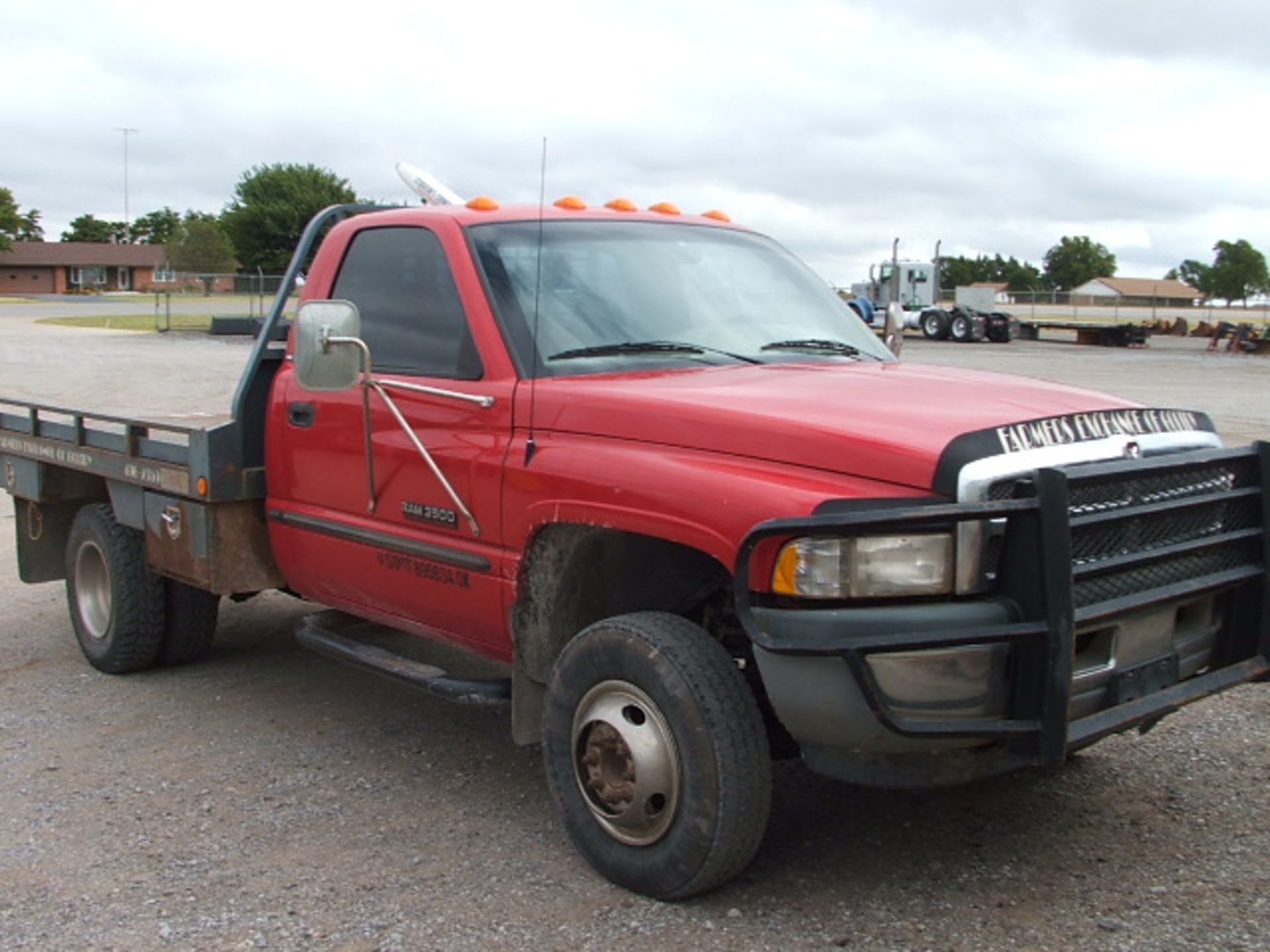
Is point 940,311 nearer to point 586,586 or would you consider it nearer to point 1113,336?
point 1113,336

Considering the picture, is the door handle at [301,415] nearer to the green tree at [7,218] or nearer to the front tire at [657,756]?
the front tire at [657,756]

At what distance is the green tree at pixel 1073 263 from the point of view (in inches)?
4744

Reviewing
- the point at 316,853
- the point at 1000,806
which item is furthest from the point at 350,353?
the point at 1000,806

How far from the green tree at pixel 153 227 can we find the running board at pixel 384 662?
119 m

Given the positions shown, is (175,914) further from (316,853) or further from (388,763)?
(388,763)

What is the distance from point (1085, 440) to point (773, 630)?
102cm

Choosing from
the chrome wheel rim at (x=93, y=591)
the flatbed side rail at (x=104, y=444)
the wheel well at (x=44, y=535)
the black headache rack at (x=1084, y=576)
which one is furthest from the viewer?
the wheel well at (x=44, y=535)

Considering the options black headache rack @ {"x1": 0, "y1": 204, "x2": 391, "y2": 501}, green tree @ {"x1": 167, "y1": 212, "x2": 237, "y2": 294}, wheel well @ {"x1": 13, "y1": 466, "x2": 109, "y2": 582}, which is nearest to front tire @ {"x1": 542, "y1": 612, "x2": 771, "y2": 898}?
black headache rack @ {"x1": 0, "y1": 204, "x2": 391, "y2": 501}

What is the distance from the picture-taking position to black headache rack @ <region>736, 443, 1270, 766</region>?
3312 millimetres

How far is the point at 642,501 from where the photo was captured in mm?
3799

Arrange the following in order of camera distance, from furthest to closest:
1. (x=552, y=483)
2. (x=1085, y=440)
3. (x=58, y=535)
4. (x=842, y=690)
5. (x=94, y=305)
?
(x=94, y=305), (x=58, y=535), (x=552, y=483), (x=1085, y=440), (x=842, y=690)

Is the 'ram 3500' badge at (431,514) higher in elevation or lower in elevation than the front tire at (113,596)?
higher

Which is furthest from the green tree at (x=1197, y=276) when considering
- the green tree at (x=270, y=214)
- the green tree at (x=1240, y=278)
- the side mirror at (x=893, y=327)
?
the side mirror at (x=893, y=327)

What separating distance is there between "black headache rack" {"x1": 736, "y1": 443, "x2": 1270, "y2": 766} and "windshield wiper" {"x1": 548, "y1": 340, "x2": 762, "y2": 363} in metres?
1.23
